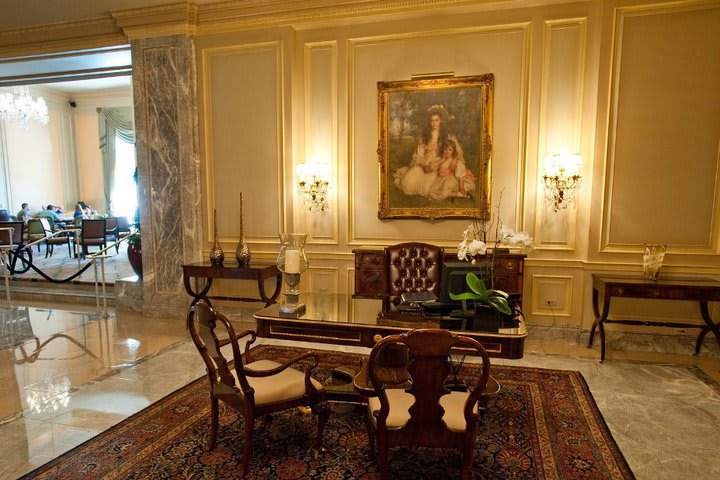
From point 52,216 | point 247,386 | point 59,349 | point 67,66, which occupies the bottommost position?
point 59,349

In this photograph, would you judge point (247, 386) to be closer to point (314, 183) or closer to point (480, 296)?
point (480, 296)

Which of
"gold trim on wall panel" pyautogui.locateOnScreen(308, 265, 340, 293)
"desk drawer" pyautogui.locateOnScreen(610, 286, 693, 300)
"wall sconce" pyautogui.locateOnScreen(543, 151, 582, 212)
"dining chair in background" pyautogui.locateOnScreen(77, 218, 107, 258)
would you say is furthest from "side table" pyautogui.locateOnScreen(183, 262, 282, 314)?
"dining chair in background" pyautogui.locateOnScreen(77, 218, 107, 258)

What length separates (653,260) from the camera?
12.3 feet

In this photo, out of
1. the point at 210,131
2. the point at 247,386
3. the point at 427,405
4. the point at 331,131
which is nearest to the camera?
the point at 427,405

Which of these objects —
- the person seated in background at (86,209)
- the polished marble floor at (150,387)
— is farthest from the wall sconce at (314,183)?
the person seated in background at (86,209)

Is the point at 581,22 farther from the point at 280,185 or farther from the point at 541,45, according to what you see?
the point at 280,185

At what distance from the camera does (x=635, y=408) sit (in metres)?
2.88

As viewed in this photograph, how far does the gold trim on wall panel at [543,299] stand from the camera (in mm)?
4250

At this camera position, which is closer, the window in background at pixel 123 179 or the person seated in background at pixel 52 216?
the person seated in background at pixel 52 216

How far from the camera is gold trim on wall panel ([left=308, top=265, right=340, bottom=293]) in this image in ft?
15.7

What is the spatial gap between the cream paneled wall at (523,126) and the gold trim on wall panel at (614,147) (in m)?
0.01

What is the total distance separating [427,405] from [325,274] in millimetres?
3087

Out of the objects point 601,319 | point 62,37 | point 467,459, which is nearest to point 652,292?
point 601,319

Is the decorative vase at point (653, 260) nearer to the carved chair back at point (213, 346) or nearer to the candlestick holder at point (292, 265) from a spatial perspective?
the candlestick holder at point (292, 265)
